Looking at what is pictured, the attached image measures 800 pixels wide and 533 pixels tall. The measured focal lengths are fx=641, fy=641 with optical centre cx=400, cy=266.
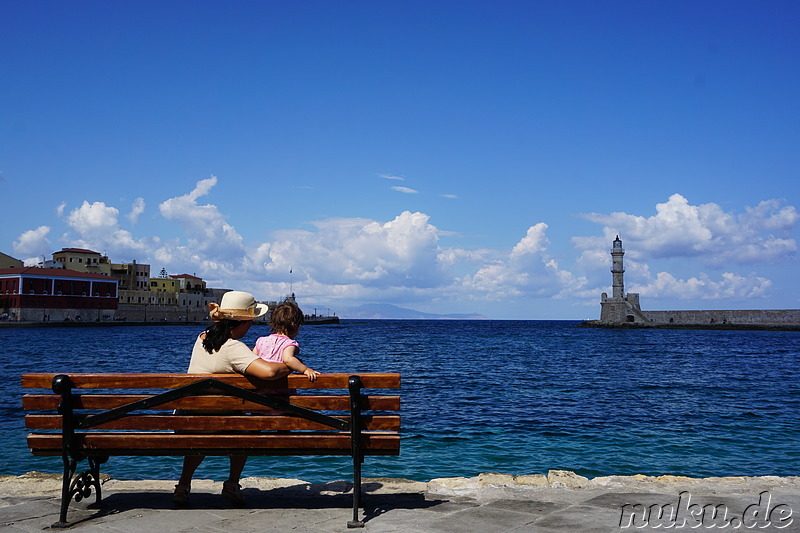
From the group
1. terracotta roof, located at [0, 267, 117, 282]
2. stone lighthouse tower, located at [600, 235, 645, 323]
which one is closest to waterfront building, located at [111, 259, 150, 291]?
terracotta roof, located at [0, 267, 117, 282]

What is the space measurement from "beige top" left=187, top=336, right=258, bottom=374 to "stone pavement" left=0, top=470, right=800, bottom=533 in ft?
4.01

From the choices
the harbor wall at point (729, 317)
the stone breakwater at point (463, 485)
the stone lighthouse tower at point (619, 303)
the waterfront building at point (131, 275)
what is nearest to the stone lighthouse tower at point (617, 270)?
the stone lighthouse tower at point (619, 303)

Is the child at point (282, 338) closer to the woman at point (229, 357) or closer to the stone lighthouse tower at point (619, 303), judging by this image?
the woman at point (229, 357)

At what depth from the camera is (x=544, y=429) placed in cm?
1441

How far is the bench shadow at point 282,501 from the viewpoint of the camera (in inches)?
223

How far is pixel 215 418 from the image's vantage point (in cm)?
528

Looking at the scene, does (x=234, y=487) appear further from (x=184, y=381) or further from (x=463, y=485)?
(x=463, y=485)

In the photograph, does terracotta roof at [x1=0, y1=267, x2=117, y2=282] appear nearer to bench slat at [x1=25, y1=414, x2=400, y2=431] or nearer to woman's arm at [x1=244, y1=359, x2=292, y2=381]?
bench slat at [x1=25, y1=414, x2=400, y2=431]

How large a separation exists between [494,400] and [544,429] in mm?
5007

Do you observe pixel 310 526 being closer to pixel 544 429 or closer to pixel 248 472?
pixel 248 472

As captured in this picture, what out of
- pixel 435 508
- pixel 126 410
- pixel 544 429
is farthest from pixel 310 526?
pixel 544 429

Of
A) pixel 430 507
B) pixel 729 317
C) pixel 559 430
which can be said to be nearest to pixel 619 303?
pixel 729 317

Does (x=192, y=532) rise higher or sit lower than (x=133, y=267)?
lower

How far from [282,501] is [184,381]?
1564mm
